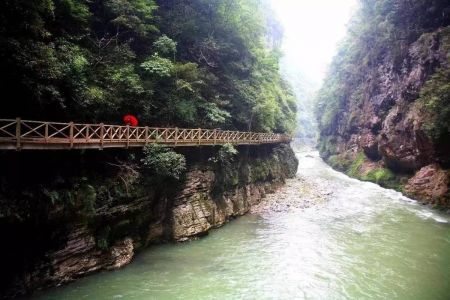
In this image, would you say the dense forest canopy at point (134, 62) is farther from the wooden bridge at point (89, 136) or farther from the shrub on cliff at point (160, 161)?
the shrub on cliff at point (160, 161)

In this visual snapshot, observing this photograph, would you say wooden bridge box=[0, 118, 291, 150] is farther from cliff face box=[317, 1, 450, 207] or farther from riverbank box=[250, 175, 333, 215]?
cliff face box=[317, 1, 450, 207]

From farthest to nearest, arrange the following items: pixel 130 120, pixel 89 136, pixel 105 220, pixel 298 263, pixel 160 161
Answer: pixel 130 120, pixel 160 161, pixel 298 263, pixel 105 220, pixel 89 136

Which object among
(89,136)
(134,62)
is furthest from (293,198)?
(89,136)

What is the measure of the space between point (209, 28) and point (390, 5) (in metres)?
25.3

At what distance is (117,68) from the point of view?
17.2 m

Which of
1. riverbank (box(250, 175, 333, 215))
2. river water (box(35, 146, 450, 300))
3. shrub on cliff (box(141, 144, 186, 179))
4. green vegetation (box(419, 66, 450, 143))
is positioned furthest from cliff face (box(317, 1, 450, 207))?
shrub on cliff (box(141, 144, 186, 179))

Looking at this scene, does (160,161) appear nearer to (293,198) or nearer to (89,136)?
(89,136)

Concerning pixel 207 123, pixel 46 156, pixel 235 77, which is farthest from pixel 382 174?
pixel 46 156

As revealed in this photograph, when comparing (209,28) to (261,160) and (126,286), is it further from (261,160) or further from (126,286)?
(126,286)

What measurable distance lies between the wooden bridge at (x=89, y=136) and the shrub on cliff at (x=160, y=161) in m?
0.42

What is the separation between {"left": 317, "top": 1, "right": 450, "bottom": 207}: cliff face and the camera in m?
25.7

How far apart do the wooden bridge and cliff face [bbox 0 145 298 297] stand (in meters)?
1.40

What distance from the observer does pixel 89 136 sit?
13773 millimetres

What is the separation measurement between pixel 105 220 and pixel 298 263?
29.8 ft
